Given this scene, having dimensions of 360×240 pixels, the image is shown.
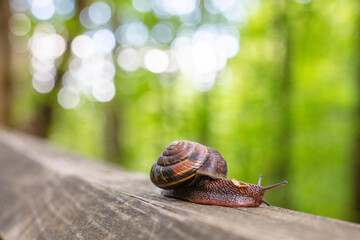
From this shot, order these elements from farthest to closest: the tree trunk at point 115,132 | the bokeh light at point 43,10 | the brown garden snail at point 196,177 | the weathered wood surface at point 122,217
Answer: the tree trunk at point 115,132 < the bokeh light at point 43,10 < the brown garden snail at point 196,177 < the weathered wood surface at point 122,217

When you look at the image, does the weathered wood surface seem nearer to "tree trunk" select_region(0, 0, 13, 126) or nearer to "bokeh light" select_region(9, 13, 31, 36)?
"tree trunk" select_region(0, 0, 13, 126)

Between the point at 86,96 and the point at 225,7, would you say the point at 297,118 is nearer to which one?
the point at 225,7

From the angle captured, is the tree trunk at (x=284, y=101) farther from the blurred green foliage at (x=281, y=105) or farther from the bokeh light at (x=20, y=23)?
the bokeh light at (x=20, y=23)

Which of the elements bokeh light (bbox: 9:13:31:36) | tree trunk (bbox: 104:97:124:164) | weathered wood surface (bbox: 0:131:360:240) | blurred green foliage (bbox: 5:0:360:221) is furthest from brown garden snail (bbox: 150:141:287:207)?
tree trunk (bbox: 104:97:124:164)

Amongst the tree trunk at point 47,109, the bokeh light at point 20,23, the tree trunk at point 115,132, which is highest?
the bokeh light at point 20,23

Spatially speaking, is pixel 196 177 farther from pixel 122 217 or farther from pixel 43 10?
pixel 43 10

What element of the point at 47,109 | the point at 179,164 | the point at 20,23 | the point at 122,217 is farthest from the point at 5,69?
the point at 122,217

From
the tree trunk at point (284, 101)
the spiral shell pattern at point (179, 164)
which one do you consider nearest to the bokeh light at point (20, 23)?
the tree trunk at point (284, 101)
